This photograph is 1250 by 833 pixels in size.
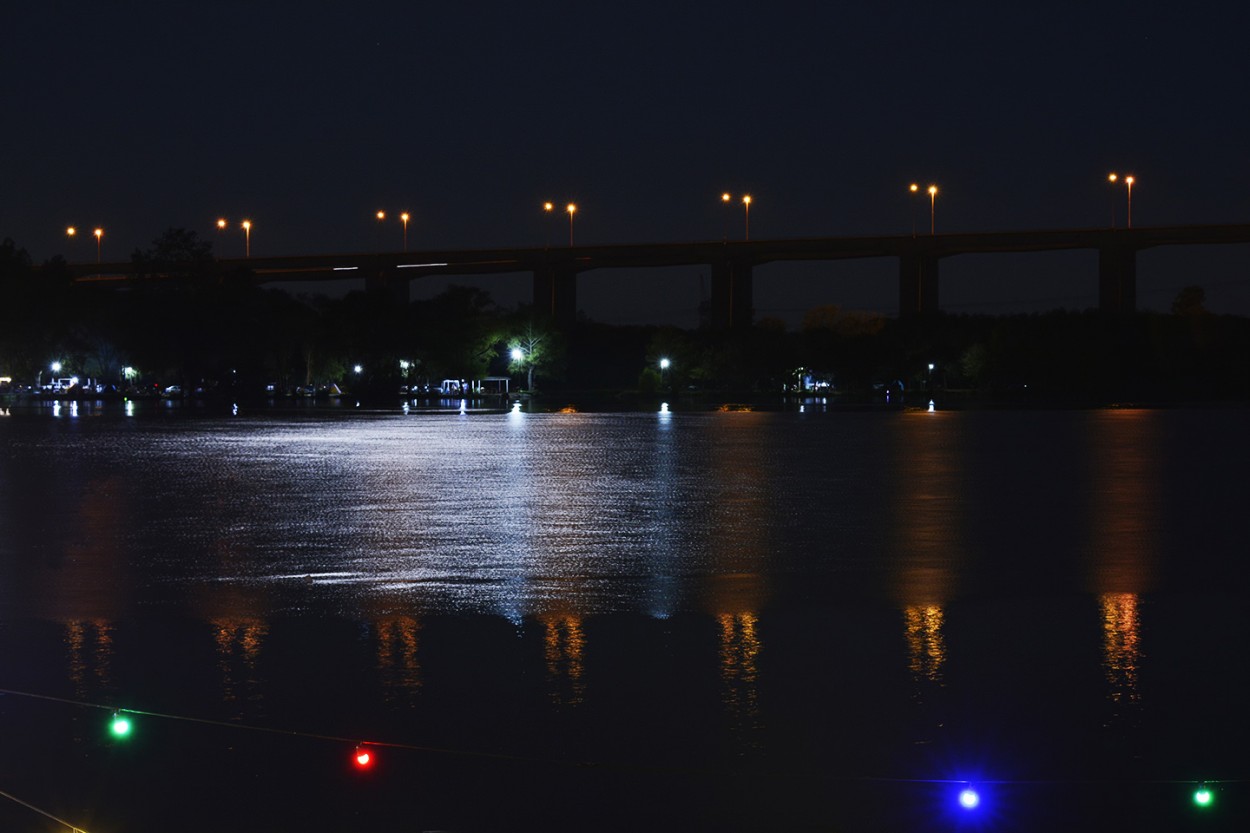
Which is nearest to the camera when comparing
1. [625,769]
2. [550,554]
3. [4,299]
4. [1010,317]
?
[625,769]

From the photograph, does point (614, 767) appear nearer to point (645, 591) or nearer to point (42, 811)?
point (42, 811)

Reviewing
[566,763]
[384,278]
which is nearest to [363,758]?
[566,763]

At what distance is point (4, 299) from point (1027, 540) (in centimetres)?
10555

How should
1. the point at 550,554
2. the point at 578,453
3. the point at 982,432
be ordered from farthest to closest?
the point at 982,432, the point at 578,453, the point at 550,554

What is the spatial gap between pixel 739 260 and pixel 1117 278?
109 feet

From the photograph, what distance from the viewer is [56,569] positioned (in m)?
12.7

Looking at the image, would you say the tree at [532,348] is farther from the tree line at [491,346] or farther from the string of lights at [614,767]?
the string of lights at [614,767]

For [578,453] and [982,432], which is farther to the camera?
[982,432]

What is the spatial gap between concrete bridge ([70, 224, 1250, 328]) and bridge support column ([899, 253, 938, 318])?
9 centimetres

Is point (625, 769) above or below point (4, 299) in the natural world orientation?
below

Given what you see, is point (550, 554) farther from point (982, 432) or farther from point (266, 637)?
point (982, 432)

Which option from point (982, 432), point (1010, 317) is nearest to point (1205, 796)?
point (982, 432)

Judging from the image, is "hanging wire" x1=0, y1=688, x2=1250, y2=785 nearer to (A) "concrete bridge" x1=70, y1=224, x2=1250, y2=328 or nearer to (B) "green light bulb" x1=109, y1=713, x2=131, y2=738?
(B) "green light bulb" x1=109, y1=713, x2=131, y2=738

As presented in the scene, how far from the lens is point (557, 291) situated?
13762cm
